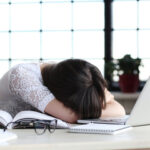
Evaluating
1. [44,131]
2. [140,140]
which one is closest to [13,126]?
[44,131]

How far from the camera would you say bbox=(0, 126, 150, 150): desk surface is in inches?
43.8

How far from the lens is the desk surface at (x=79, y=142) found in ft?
3.65

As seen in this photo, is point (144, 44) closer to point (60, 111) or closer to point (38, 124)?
point (60, 111)

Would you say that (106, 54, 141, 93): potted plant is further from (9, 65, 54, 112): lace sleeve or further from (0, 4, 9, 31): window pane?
(9, 65, 54, 112): lace sleeve

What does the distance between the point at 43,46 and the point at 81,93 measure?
270 centimetres

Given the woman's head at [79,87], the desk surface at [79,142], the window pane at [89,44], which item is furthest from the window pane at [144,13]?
the desk surface at [79,142]

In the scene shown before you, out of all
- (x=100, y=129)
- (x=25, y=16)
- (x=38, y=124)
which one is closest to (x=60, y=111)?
(x=38, y=124)

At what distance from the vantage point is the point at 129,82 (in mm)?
4273

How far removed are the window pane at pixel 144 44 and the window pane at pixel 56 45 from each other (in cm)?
71

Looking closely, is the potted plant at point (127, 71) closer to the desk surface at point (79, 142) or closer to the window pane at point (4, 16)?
the window pane at point (4, 16)

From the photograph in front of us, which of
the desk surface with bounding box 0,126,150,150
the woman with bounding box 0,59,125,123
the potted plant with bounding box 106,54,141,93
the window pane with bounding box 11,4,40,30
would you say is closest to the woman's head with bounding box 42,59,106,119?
the woman with bounding box 0,59,125,123

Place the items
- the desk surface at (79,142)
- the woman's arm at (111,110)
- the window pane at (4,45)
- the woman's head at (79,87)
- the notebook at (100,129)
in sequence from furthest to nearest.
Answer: the window pane at (4,45) → the woman's arm at (111,110) → the woman's head at (79,87) → the notebook at (100,129) → the desk surface at (79,142)

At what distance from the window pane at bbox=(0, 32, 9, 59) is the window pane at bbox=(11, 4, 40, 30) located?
0.13 m

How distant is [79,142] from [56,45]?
3293 millimetres
